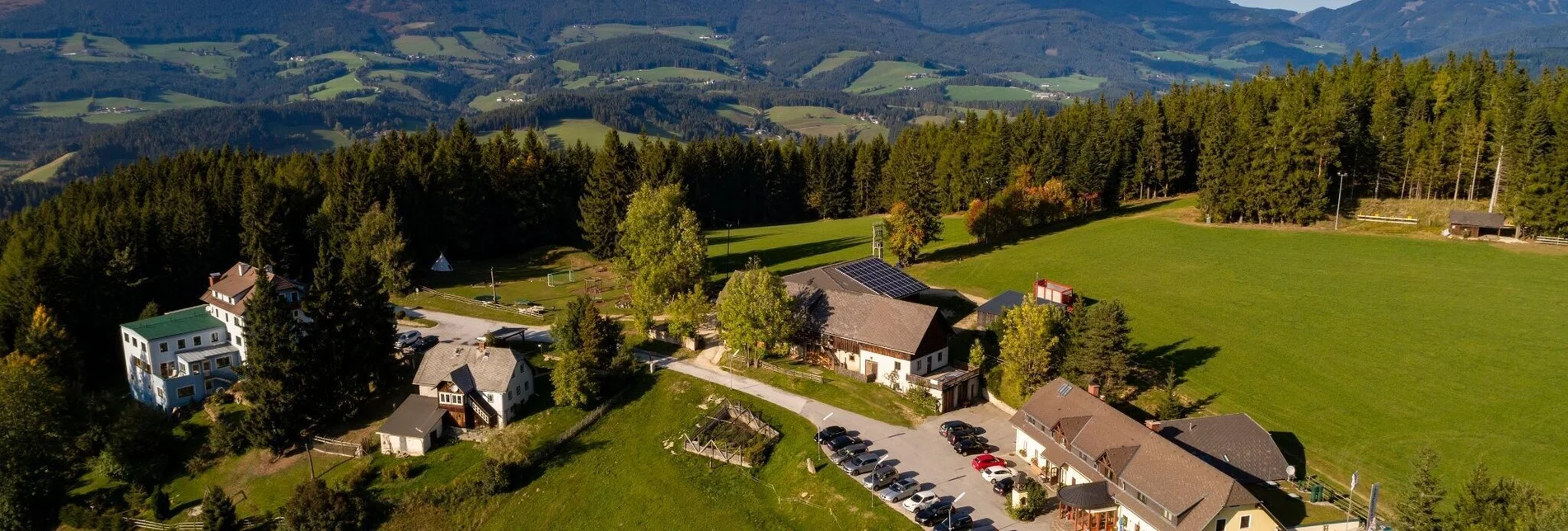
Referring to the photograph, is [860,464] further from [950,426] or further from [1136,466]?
[1136,466]

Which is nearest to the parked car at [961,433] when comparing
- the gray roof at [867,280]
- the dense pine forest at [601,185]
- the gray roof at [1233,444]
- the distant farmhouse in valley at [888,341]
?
the distant farmhouse in valley at [888,341]

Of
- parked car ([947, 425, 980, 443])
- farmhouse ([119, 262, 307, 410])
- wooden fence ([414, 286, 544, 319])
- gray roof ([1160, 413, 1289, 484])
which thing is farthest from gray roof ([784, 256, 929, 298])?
farmhouse ([119, 262, 307, 410])

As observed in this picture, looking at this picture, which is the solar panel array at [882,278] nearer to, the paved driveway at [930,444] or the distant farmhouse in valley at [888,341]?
the distant farmhouse in valley at [888,341]

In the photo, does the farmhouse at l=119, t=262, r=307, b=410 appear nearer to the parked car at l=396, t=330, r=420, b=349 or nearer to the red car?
the parked car at l=396, t=330, r=420, b=349

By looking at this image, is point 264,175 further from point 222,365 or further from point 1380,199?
point 1380,199

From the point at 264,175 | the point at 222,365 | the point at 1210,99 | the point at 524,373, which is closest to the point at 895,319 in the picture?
the point at 524,373

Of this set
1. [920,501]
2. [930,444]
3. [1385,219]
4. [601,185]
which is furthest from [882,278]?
[1385,219]
